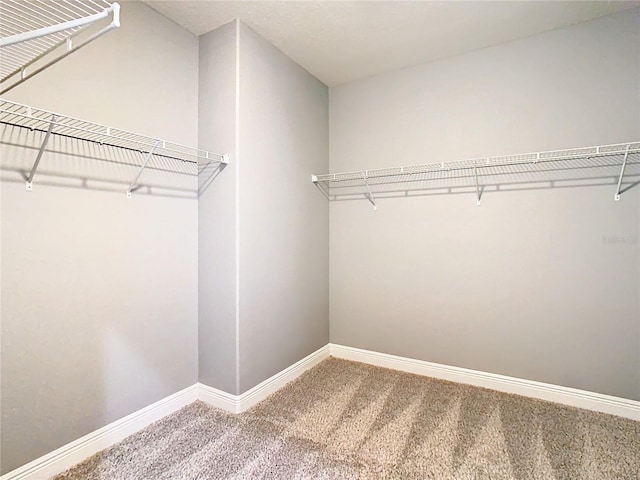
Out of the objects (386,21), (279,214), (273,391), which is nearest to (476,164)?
(386,21)

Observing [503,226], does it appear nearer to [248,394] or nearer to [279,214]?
[279,214]

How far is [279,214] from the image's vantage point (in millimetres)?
2307

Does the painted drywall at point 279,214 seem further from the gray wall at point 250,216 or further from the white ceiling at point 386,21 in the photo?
the white ceiling at point 386,21

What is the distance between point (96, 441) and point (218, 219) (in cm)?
127

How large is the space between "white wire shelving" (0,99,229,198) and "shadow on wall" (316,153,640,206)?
1.09m

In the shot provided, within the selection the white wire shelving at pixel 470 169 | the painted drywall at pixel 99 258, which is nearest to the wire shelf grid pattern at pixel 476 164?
the white wire shelving at pixel 470 169

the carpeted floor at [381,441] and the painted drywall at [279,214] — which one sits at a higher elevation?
the painted drywall at [279,214]

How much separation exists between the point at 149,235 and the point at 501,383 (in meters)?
2.41

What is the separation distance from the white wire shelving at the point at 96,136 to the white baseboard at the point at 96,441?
1172 millimetres

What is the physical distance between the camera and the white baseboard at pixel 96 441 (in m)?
1.41

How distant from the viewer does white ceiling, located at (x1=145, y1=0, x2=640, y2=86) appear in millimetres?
1833

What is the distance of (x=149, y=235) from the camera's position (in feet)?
6.09

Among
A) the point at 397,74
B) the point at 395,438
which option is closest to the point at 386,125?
the point at 397,74

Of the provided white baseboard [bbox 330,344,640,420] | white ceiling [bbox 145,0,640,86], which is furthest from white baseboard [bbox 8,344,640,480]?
white ceiling [bbox 145,0,640,86]
